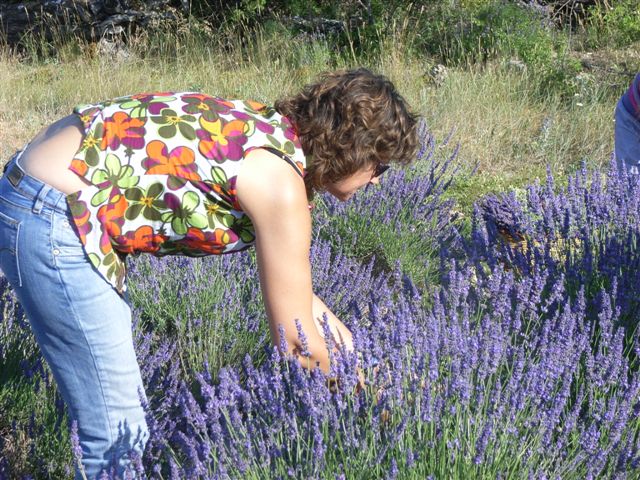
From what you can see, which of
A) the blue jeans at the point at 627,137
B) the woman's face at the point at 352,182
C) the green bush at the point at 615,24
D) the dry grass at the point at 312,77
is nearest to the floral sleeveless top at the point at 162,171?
the woman's face at the point at 352,182

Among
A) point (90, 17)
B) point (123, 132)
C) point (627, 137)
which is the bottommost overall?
point (90, 17)

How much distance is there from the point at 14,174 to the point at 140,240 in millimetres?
327

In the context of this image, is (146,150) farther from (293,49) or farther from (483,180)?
(293,49)

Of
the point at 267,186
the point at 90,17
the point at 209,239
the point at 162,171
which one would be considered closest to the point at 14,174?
the point at 162,171

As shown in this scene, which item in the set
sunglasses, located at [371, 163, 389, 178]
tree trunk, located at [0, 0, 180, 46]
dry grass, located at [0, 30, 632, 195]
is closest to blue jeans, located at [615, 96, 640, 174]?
dry grass, located at [0, 30, 632, 195]

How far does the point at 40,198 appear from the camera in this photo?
1.84 metres

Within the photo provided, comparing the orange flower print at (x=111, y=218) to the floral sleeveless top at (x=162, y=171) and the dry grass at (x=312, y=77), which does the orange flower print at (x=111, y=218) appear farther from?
the dry grass at (x=312, y=77)

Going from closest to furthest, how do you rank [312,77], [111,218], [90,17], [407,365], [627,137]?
[111,218], [407,365], [627,137], [312,77], [90,17]

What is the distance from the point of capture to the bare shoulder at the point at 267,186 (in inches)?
69.4

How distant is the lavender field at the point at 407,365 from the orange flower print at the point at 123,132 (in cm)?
57

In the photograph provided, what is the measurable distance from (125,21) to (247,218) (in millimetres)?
8850

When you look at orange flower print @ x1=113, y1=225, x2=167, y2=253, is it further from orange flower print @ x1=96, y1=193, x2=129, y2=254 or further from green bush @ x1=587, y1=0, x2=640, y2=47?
green bush @ x1=587, y1=0, x2=640, y2=47

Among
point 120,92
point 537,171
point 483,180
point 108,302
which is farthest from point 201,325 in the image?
point 120,92

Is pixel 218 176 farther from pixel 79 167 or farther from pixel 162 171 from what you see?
pixel 79 167
